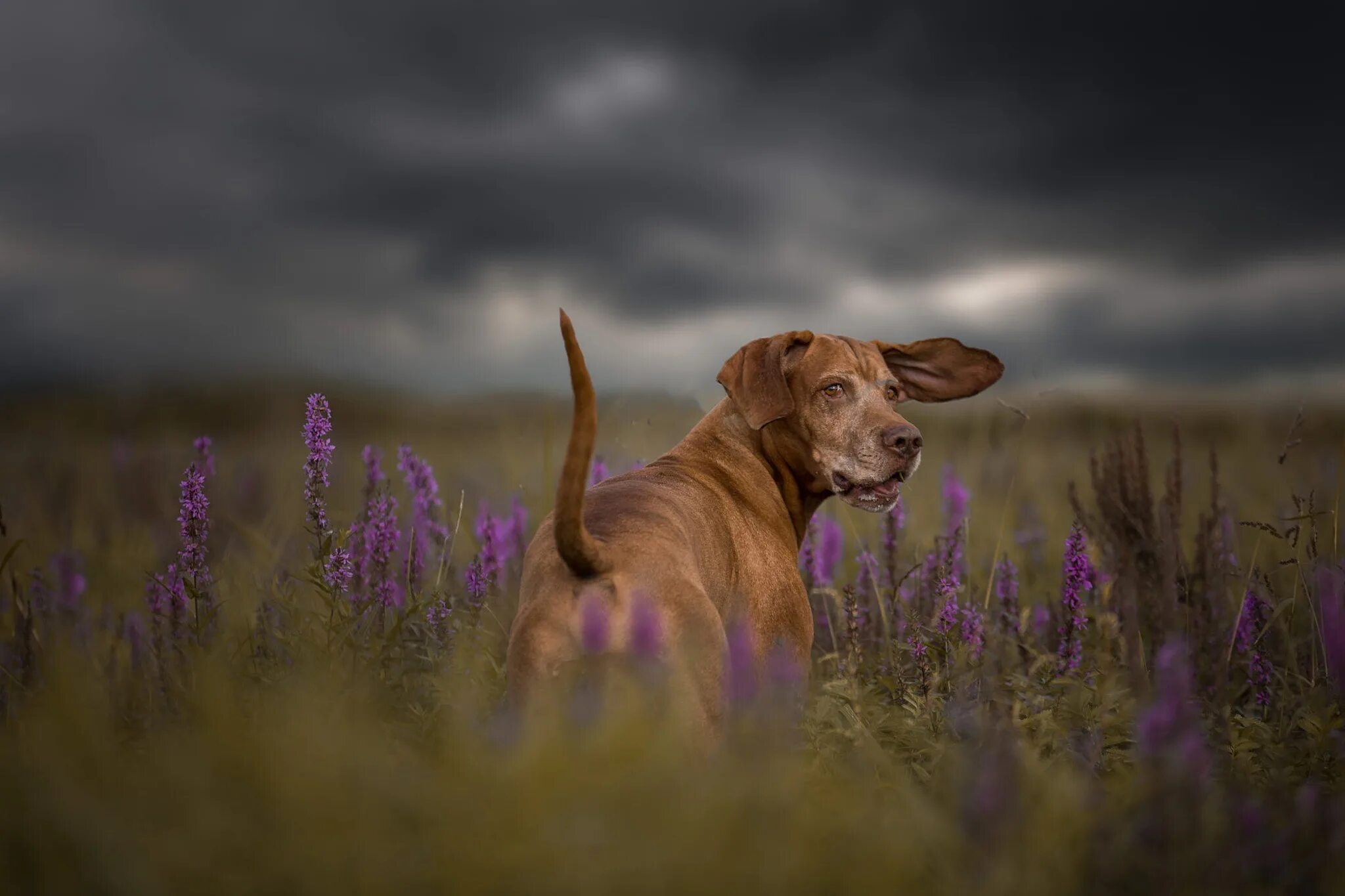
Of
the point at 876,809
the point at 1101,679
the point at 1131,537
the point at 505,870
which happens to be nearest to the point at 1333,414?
the point at 1131,537

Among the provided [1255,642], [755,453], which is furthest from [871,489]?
[1255,642]

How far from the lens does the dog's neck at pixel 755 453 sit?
4488 mm

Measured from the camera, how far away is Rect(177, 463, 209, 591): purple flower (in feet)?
11.9

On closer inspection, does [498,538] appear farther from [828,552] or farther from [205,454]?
[828,552]

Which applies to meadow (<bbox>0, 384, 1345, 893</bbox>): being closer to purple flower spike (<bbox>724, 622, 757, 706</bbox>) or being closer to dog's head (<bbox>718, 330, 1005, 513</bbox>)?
purple flower spike (<bbox>724, 622, 757, 706</bbox>)

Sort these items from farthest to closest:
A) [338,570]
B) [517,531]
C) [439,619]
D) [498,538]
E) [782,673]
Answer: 1. [517,531]
2. [498,538]
3. [439,619]
4. [338,570]
5. [782,673]

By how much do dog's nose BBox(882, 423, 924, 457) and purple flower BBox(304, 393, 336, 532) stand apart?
235cm

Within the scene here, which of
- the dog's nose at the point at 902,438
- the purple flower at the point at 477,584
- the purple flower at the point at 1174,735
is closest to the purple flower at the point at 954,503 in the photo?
the dog's nose at the point at 902,438

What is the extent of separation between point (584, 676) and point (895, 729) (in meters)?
1.38

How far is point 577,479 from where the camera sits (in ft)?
9.18

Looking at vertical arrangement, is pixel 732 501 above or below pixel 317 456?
below

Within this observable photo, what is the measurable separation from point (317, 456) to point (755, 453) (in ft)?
6.46

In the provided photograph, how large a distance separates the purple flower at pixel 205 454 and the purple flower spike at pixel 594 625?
2132 millimetres

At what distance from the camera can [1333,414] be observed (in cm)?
1541
